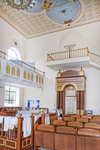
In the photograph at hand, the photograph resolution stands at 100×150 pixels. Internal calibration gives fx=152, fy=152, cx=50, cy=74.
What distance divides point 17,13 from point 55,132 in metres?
12.1

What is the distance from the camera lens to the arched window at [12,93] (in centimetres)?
1392

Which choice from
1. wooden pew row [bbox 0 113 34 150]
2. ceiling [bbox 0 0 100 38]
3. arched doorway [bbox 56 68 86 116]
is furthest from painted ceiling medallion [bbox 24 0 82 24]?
wooden pew row [bbox 0 113 34 150]

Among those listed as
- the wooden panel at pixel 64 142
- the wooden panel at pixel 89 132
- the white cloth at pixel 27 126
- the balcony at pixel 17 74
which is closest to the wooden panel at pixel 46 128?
the wooden panel at pixel 64 142

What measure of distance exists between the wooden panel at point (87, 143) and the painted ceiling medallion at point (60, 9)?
1103 cm

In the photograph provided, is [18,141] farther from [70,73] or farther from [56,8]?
[56,8]

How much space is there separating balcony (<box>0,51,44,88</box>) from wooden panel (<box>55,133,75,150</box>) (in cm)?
688

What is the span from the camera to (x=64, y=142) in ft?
13.4

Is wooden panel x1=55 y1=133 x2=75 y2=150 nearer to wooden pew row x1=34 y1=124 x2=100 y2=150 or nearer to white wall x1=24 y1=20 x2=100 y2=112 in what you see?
wooden pew row x1=34 y1=124 x2=100 y2=150

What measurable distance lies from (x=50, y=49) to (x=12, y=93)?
5.77m

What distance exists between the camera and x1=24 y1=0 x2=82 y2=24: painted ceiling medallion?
12.4 metres

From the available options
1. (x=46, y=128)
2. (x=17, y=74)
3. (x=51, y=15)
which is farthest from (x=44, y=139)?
(x=51, y=15)

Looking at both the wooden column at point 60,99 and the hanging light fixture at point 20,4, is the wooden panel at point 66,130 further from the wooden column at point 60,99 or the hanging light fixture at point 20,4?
the hanging light fixture at point 20,4

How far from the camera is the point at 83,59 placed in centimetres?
1205

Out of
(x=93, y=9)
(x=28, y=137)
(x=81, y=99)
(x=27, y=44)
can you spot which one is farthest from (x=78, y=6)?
(x=28, y=137)
